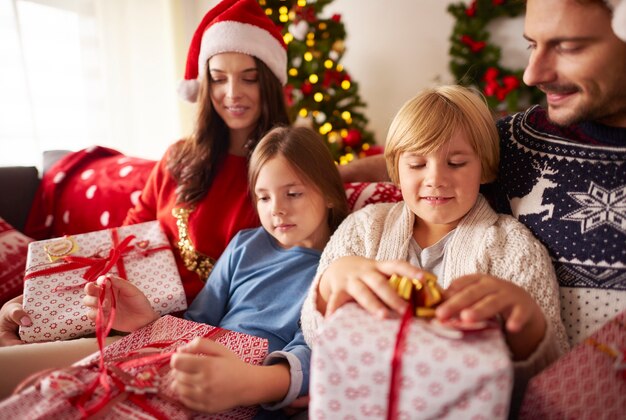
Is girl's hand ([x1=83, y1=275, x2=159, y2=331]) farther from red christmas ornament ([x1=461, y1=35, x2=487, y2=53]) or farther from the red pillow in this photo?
red christmas ornament ([x1=461, y1=35, x2=487, y2=53])

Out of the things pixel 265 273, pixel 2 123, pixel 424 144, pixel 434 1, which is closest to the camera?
pixel 424 144

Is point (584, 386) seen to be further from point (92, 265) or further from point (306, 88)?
point (306, 88)

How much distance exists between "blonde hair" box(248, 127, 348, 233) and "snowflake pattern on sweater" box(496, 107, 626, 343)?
0.53m

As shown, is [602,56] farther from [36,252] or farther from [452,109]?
[36,252]

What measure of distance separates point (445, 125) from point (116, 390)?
2.91 feet

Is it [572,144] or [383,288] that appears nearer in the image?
[383,288]

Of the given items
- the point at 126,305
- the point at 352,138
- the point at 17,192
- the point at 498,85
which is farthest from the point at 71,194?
the point at 498,85

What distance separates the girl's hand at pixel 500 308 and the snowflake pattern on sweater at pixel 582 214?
0.79ft

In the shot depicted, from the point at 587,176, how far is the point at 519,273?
282mm

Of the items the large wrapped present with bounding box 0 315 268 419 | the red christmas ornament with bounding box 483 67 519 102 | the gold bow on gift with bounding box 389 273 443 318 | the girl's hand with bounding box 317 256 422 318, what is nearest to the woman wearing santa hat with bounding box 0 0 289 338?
the large wrapped present with bounding box 0 315 268 419

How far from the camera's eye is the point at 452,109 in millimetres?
1082

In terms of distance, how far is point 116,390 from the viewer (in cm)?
84

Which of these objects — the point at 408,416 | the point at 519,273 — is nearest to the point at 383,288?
the point at 408,416

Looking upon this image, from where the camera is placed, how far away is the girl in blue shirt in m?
1.14
